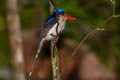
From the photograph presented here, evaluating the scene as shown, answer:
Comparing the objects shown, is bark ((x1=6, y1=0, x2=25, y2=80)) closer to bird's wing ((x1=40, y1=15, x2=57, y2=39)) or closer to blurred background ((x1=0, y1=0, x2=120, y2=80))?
blurred background ((x1=0, y1=0, x2=120, y2=80))

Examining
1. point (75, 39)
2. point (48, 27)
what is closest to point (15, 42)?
point (48, 27)

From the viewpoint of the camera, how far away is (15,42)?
4277 mm

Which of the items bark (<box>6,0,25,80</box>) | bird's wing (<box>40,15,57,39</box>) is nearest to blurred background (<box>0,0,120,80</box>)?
bark (<box>6,0,25,80</box>)

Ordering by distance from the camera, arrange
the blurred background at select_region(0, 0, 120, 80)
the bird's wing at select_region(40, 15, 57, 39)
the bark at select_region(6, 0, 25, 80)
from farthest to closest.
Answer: the blurred background at select_region(0, 0, 120, 80)
the bark at select_region(6, 0, 25, 80)
the bird's wing at select_region(40, 15, 57, 39)

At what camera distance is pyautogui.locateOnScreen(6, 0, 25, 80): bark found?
4.21 meters

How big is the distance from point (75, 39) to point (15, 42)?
107cm

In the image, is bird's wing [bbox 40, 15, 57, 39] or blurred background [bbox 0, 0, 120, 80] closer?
bird's wing [bbox 40, 15, 57, 39]

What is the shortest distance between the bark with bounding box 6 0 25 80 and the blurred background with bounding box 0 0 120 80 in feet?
0.82

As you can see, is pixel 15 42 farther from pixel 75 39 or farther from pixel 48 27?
pixel 75 39

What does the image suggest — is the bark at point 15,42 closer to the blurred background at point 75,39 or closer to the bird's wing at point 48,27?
the blurred background at point 75,39

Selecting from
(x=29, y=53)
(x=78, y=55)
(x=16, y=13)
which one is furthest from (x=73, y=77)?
(x=16, y=13)

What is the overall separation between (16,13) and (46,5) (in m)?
0.64

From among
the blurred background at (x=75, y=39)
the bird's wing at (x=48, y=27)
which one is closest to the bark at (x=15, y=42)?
the blurred background at (x=75, y=39)

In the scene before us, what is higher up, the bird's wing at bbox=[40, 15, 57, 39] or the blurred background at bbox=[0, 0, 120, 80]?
the bird's wing at bbox=[40, 15, 57, 39]
